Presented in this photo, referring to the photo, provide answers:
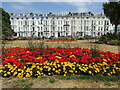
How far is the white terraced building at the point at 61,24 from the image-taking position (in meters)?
61.5

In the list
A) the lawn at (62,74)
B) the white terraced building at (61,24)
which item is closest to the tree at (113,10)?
the lawn at (62,74)

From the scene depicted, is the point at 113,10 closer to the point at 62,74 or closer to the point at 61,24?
the point at 62,74

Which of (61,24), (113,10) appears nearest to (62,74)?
(113,10)

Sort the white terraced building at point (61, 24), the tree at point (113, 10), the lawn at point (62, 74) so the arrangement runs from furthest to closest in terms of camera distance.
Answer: the white terraced building at point (61, 24) → the tree at point (113, 10) → the lawn at point (62, 74)

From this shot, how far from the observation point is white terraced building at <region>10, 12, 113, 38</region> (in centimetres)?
6153

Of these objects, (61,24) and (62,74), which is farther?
(61,24)

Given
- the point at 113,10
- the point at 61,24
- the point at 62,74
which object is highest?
the point at 61,24

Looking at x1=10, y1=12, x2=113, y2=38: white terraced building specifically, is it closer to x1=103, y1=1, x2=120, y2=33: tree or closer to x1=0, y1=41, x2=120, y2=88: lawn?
x1=103, y1=1, x2=120, y2=33: tree

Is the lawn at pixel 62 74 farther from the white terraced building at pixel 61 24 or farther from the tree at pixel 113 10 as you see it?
the white terraced building at pixel 61 24

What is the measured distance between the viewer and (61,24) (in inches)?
2432

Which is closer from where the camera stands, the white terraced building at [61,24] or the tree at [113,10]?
the tree at [113,10]

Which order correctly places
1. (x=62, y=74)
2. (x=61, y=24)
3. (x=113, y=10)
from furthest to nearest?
(x=61, y=24) → (x=113, y=10) → (x=62, y=74)

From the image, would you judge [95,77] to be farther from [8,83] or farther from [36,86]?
[8,83]

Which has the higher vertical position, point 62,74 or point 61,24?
point 61,24
